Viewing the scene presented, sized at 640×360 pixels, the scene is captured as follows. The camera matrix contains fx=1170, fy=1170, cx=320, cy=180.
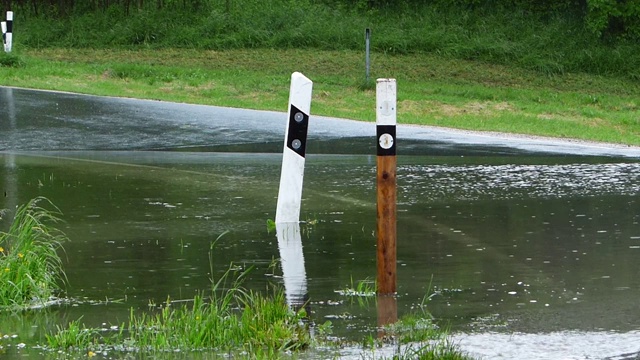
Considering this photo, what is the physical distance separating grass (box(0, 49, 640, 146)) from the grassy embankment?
1.5 inches

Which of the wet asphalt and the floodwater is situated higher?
the wet asphalt

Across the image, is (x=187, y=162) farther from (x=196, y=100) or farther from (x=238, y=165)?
(x=196, y=100)

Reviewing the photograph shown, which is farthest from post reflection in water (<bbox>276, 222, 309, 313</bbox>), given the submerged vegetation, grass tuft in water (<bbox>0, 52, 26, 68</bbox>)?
grass tuft in water (<bbox>0, 52, 26, 68</bbox>)

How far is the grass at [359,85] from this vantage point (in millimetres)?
20558

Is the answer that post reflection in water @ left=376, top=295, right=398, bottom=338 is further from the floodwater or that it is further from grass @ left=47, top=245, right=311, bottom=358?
grass @ left=47, top=245, right=311, bottom=358

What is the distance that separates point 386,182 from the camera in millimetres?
6422

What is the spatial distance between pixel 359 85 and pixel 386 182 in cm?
1710

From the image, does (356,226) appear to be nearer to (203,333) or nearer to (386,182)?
(386,182)

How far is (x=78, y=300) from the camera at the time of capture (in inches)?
249

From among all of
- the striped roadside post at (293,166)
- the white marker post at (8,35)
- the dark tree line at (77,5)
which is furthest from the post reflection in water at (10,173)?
the dark tree line at (77,5)

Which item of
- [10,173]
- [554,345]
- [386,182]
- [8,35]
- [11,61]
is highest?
[8,35]

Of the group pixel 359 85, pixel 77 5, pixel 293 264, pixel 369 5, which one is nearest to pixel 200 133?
pixel 359 85

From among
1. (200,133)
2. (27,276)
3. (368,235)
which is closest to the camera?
(27,276)

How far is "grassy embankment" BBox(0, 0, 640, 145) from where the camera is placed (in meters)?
21.4
